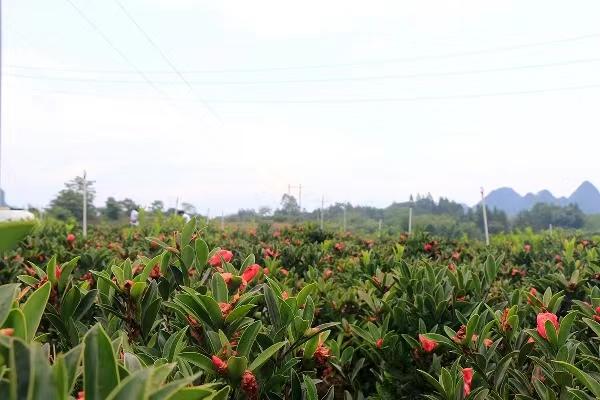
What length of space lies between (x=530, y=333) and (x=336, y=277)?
6.25ft

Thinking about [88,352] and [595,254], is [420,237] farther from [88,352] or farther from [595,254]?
[88,352]

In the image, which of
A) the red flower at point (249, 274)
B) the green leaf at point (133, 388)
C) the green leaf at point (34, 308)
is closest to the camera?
the green leaf at point (133, 388)

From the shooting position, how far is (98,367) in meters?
0.64

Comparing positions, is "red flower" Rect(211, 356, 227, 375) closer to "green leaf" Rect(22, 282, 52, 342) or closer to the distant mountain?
"green leaf" Rect(22, 282, 52, 342)

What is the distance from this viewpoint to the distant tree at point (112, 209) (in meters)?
28.6

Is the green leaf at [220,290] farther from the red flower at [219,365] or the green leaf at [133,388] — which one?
the green leaf at [133,388]

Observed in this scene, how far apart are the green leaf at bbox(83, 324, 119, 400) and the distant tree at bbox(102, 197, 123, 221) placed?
29.6 metres

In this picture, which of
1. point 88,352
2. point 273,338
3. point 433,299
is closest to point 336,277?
point 433,299

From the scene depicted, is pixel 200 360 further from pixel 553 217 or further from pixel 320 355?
pixel 553 217

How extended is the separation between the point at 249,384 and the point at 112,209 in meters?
29.5

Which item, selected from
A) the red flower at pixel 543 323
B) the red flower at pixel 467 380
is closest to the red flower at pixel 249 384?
the red flower at pixel 467 380

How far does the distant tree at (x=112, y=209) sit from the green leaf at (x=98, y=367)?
2958 cm

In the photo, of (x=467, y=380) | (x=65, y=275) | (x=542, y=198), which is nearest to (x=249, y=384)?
(x=467, y=380)

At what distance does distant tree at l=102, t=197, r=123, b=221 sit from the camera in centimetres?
2856
